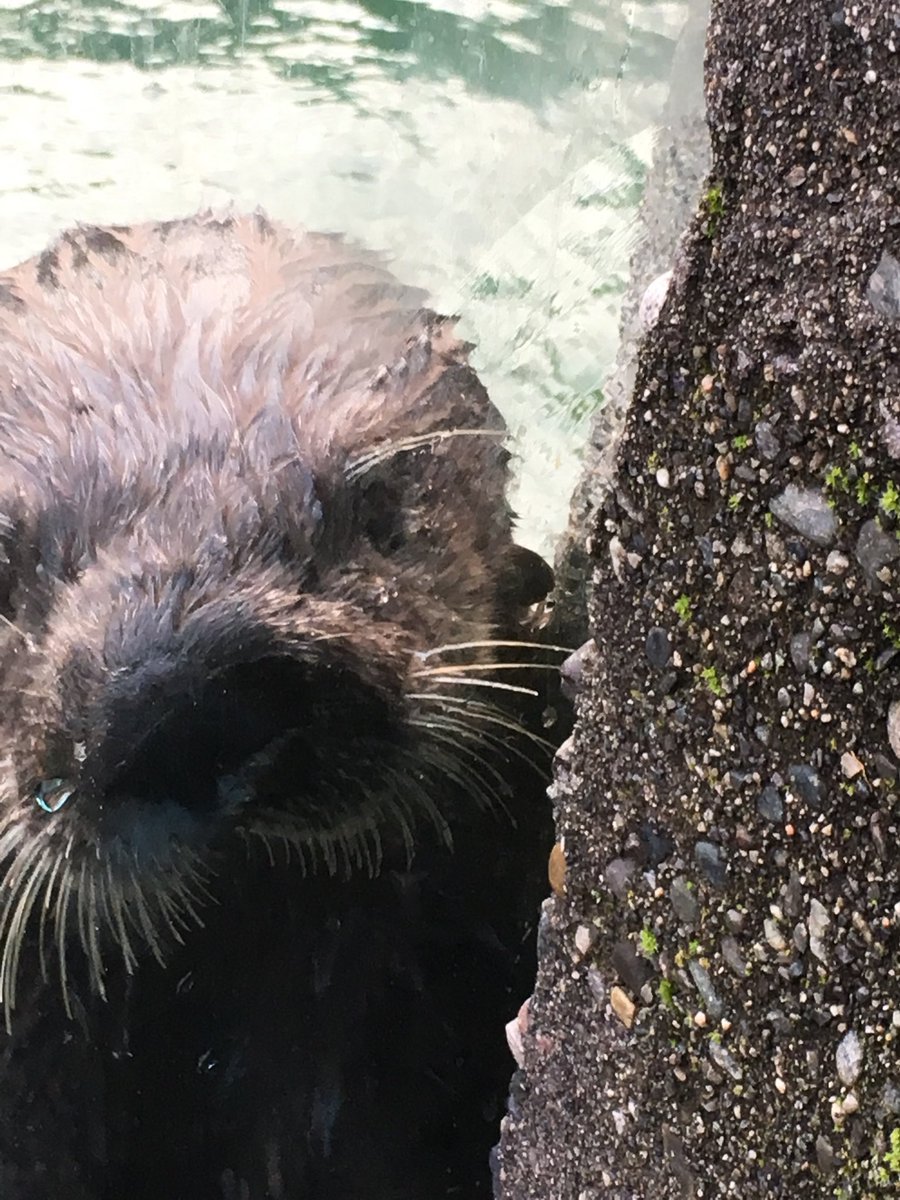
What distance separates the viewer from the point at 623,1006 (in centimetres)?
112

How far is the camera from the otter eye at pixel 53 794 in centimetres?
143

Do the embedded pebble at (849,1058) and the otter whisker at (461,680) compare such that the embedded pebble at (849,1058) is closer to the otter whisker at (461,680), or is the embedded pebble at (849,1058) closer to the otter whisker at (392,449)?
the otter whisker at (461,680)

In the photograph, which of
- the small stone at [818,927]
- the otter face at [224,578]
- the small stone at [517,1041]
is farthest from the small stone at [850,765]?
the otter face at [224,578]

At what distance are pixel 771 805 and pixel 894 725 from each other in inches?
5.8

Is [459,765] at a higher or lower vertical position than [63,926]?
higher

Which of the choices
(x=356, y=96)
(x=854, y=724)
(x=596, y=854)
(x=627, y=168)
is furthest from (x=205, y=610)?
(x=356, y=96)

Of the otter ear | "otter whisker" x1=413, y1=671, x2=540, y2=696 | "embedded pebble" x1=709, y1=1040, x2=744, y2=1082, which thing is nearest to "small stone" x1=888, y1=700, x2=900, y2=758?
"embedded pebble" x1=709, y1=1040, x2=744, y2=1082

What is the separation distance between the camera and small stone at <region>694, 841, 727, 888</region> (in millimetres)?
990

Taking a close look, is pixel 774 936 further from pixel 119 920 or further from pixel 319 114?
pixel 319 114

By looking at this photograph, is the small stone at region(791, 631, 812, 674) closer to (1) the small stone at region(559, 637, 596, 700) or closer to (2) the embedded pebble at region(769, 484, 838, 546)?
(2) the embedded pebble at region(769, 484, 838, 546)

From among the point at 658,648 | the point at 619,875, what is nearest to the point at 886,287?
the point at 658,648

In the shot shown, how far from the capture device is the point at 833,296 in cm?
83

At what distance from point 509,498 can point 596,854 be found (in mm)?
1067

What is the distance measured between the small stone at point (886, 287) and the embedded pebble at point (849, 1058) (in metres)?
0.52
